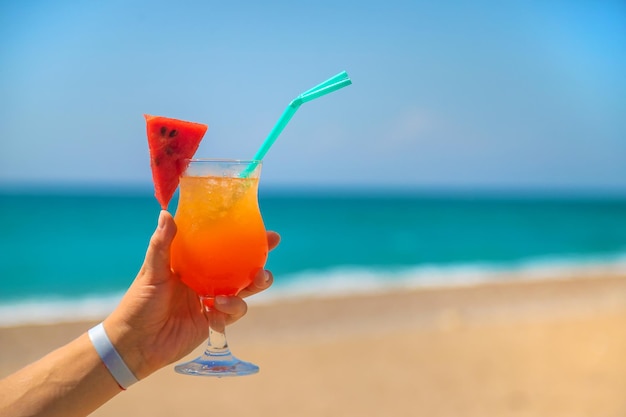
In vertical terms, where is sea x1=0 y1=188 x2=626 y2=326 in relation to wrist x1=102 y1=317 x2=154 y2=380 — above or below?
below

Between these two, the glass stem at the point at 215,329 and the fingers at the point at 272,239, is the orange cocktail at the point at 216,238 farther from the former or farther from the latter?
the fingers at the point at 272,239

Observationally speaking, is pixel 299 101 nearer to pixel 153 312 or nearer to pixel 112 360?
pixel 153 312

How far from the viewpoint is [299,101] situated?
6.91 ft

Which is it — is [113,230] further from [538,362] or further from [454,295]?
[538,362]

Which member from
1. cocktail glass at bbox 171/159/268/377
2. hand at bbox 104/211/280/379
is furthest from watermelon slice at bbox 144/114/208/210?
hand at bbox 104/211/280/379

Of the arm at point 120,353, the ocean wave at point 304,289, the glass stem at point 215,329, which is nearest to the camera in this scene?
the arm at point 120,353

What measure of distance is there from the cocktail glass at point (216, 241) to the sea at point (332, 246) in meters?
7.85

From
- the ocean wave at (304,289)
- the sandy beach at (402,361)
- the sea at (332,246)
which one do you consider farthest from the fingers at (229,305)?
the sea at (332,246)

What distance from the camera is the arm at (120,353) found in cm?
204

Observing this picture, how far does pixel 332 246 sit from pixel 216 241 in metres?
26.9

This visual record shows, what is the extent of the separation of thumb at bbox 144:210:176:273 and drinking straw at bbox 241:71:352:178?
27 cm

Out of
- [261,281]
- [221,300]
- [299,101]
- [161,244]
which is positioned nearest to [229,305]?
[221,300]

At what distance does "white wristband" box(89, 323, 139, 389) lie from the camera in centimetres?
210

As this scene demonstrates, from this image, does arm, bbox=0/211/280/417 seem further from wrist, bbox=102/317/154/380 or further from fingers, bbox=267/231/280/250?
fingers, bbox=267/231/280/250
